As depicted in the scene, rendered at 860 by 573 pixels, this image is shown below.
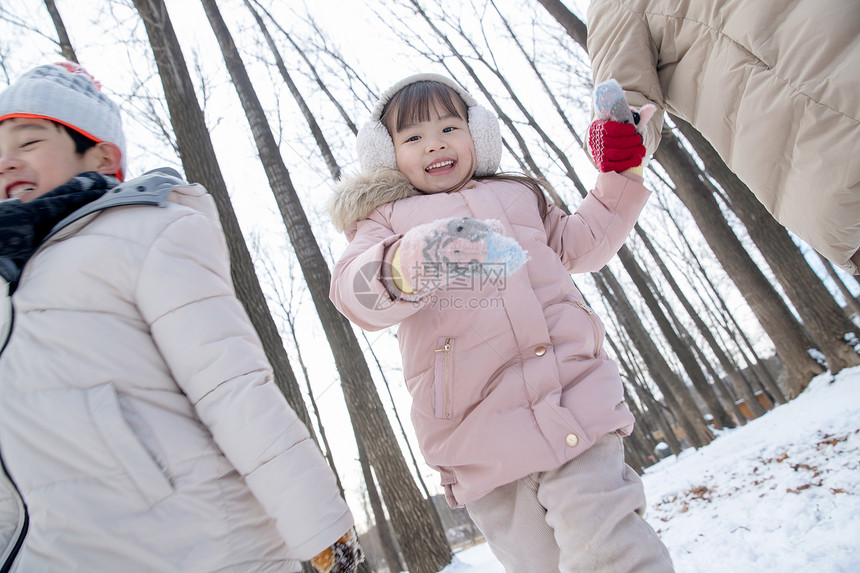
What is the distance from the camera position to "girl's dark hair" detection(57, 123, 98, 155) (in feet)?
5.41

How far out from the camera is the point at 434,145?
188cm

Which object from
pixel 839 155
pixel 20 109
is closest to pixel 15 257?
pixel 20 109

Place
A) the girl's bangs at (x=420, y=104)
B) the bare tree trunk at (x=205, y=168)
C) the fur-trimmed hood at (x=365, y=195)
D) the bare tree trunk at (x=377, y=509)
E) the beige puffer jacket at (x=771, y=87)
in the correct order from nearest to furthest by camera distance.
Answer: the beige puffer jacket at (x=771, y=87) < the fur-trimmed hood at (x=365, y=195) < the girl's bangs at (x=420, y=104) < the bare tree trunk at (x=205, y=168) < the bare tree trunk at (x=377, y=509)

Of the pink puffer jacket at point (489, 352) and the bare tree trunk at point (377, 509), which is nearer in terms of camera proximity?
the pink puffer jacket at point (489, 352)

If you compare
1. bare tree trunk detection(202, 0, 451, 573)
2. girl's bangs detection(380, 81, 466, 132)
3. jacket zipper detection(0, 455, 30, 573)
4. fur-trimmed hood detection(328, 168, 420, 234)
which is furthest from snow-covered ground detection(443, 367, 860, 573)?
jacket zipper detection(0, 455, 30, 573)

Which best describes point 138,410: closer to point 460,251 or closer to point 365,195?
point 460,251

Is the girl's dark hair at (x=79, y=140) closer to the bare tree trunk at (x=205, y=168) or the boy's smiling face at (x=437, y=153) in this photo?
the boy's smiling face at (x=437, y=153)

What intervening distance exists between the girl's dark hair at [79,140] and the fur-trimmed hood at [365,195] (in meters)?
0.87

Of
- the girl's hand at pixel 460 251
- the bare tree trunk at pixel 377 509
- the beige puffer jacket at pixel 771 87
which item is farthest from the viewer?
the bare tree trunk at pixel 377 509

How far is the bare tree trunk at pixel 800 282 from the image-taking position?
18.4ft

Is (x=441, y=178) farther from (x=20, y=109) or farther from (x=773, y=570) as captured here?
(x=773, y=570)

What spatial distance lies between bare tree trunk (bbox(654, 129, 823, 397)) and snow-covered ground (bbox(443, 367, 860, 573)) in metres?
0.33

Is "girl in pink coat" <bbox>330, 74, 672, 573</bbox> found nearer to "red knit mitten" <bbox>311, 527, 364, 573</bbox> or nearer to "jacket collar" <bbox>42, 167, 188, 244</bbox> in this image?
"red knit mitten" <bbox>311, 527, 364, 573</bbox>

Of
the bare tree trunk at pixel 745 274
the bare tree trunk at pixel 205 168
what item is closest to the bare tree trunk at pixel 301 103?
the bare tree trunk at pixel 205 168
